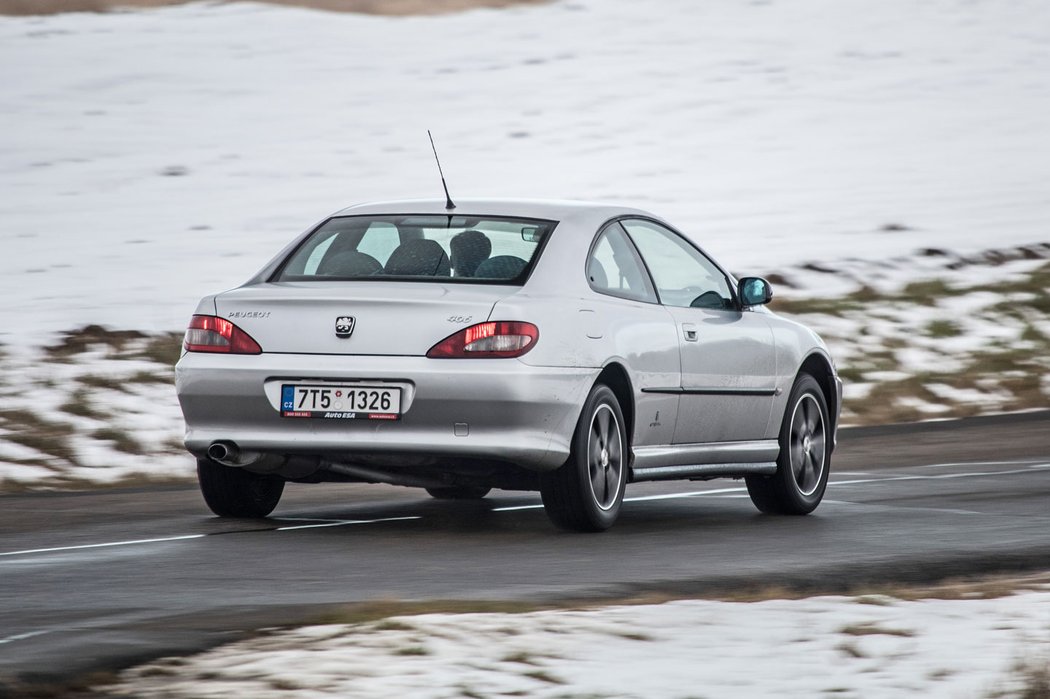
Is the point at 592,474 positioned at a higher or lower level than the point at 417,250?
lower

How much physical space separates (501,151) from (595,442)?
935 inches

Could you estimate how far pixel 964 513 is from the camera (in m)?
10.3

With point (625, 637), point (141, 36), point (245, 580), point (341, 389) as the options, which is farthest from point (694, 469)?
point (141, 36)

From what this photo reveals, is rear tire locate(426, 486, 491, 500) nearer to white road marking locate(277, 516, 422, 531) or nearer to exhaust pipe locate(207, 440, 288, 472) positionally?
white road marking locate(277, 516, 422, 531)

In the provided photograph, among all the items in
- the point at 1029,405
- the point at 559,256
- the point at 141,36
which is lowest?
the point at 1029,405

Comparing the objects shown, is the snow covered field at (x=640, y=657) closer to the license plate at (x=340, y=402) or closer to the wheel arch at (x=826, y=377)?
the license plate at (x=340, y=402)

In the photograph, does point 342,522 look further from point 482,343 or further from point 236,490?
point 482,343

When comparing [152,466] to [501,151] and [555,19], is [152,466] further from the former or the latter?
[555,19]

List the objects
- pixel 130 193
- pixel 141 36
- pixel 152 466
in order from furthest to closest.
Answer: pixel 141 36, pixel 130 193, pixel 152 466

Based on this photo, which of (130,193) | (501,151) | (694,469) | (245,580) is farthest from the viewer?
(501,151)

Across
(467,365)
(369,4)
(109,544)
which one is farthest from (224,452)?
(369,4)

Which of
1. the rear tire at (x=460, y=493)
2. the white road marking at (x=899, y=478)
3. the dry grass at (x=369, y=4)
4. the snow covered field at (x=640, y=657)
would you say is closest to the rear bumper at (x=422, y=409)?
the rear tire at (x=460, y=493)

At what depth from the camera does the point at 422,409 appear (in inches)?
337

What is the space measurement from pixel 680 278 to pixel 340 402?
2.25 meters
